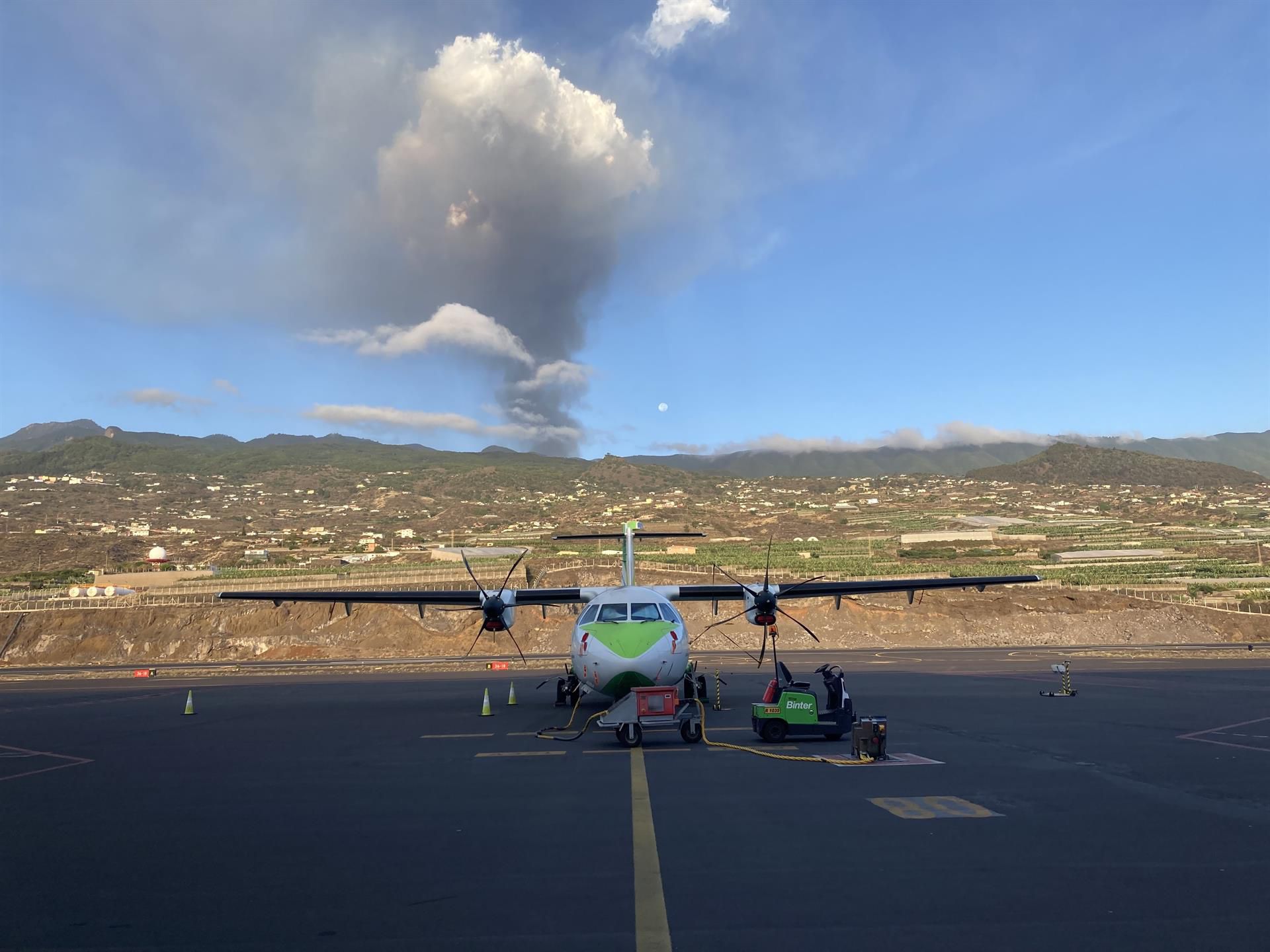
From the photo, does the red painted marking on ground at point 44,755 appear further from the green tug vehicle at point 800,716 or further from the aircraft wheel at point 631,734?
the green tug vehicle at point 800,716

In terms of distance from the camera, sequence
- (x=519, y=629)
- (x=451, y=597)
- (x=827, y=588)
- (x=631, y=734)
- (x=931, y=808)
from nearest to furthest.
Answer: (x=931, y=808)
(x=631, y=734)
(x=451, y=597)
(x=827, y=588)
(x=519, y=629)

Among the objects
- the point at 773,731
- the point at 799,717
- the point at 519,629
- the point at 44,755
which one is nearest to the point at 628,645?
the point at 773,731

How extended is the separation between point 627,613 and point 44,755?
1219cm

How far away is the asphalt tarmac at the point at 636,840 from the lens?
6.32 meters

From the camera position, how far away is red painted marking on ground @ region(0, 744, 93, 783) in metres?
14.1

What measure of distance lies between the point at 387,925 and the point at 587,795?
5.07 metres

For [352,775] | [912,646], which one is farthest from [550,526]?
[352,775]

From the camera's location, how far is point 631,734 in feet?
51.7

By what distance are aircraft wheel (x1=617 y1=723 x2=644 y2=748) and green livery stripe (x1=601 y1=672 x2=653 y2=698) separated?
4.83 feet

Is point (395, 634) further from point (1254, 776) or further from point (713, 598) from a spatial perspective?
point (1254, 776)

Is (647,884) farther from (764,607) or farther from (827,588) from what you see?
(827,588)

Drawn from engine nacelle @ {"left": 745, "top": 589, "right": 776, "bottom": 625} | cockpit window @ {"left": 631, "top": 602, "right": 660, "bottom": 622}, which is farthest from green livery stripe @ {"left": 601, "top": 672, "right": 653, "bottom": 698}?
engine nacelle @ {"left": 745, "top": 589, "right": 776, "bottom": 625}

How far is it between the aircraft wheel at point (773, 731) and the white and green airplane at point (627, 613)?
8.73ft

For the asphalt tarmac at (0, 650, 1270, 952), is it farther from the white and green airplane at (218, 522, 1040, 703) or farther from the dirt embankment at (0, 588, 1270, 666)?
the dirt embankment at (0, 588, 1270, 666)
